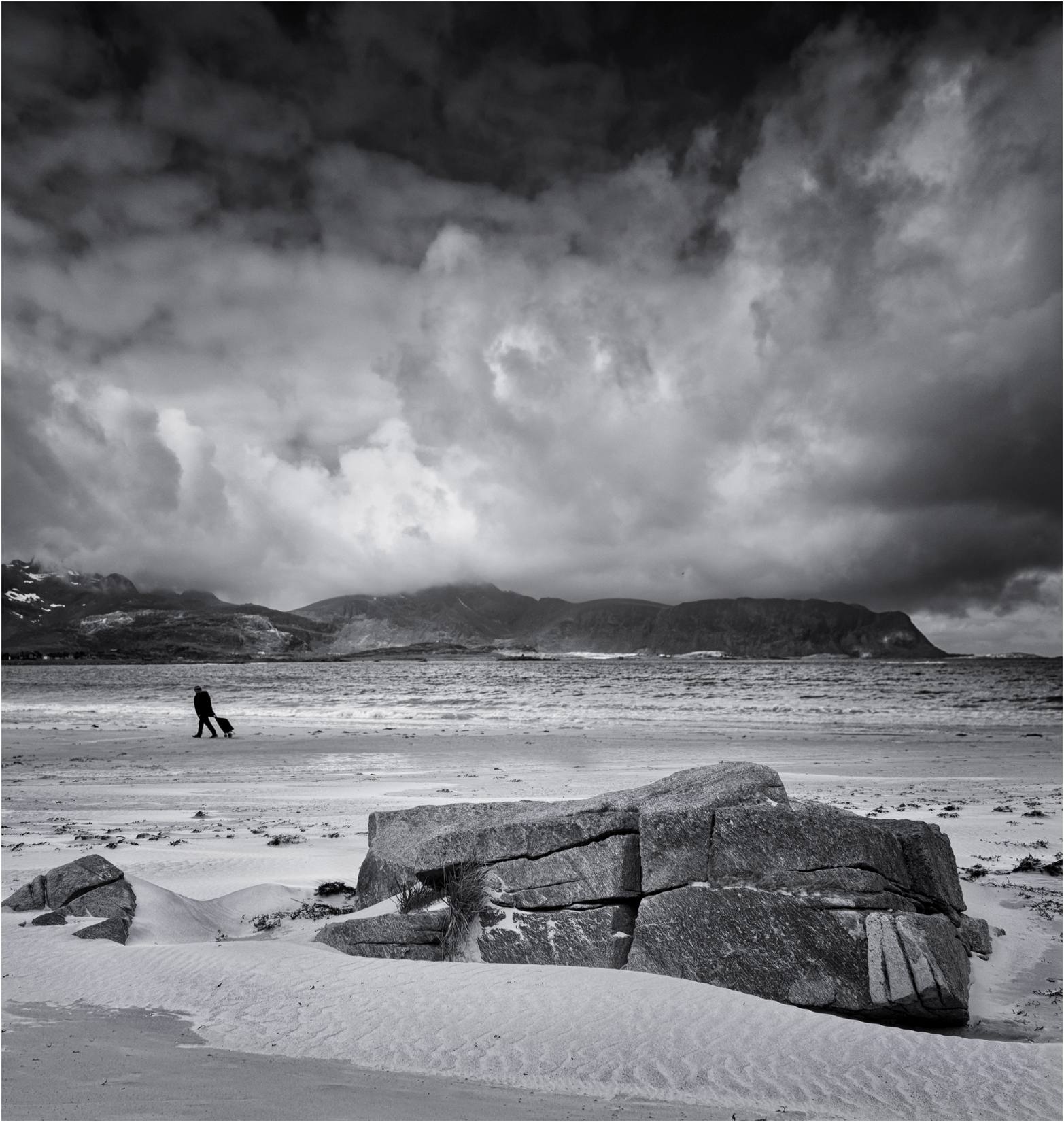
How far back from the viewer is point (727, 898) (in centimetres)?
648

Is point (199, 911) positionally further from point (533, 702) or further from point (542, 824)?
point (533, 702)

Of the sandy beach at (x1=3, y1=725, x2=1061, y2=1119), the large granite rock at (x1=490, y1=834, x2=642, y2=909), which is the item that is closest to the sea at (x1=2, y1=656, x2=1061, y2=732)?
the sandy beach at (x1=3, y1=725, x2=1061, y2=1119)

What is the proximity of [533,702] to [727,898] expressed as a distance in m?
43.0

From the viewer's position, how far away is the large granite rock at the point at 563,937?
6.75 metres

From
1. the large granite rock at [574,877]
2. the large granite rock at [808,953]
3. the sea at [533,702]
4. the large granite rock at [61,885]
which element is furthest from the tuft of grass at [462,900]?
the sea at [533,702]

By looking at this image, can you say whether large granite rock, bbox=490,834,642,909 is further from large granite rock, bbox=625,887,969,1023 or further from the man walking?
the man walking

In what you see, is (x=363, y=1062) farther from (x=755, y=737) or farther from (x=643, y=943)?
(x=755, y=737)

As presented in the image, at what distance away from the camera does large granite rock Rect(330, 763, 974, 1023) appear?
6.10 metres

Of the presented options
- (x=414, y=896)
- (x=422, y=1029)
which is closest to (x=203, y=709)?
(x=414, y=896)

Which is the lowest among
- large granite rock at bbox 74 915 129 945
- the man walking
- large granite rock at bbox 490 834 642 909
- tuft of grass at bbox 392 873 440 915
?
the man walking

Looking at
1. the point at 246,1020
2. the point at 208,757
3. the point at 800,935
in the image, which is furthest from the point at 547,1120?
the point at 208,757

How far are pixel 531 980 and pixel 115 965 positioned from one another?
133 inches

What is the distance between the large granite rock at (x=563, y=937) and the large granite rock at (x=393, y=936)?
41cm

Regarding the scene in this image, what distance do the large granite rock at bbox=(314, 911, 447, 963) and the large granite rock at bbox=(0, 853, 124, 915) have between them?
2.58 m
